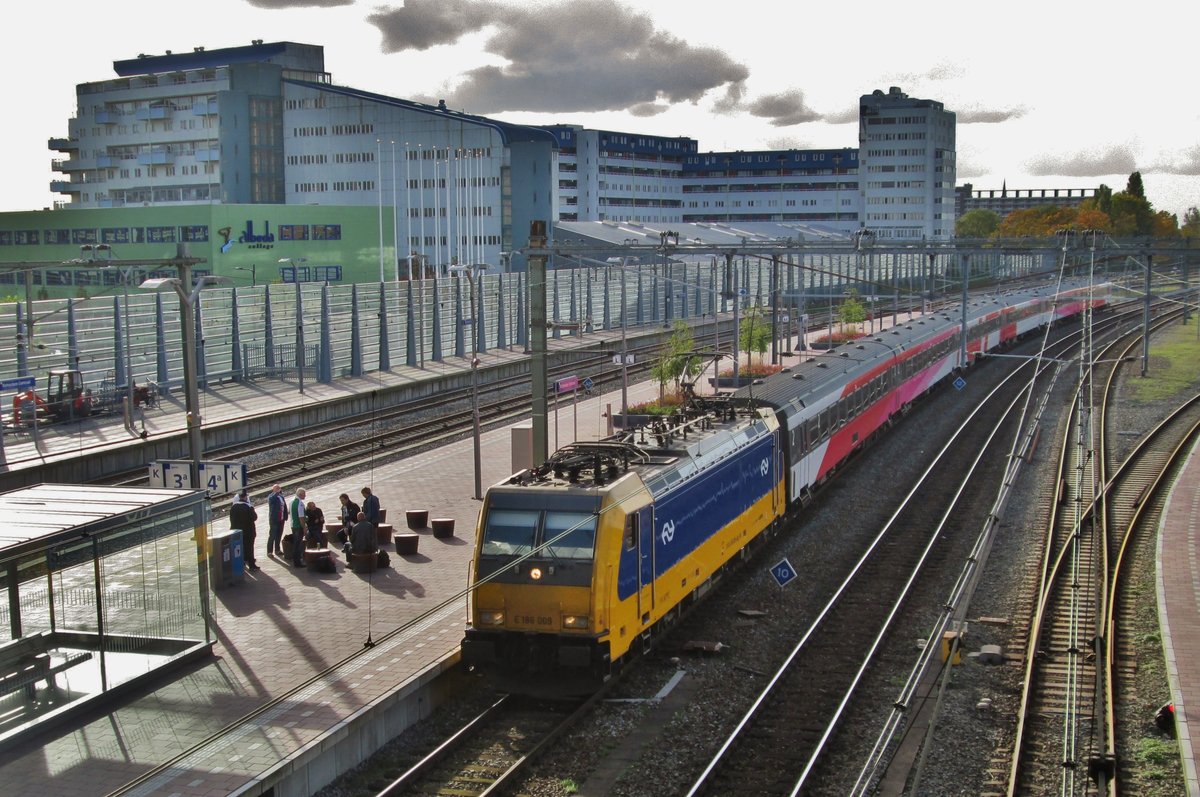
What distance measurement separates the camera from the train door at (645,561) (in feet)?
49.8

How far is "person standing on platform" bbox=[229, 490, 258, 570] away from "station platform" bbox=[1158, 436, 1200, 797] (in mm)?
13441

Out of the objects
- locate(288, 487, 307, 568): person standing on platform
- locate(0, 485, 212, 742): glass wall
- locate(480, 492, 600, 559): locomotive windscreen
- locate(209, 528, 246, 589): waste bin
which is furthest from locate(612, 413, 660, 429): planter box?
locate(0, 485, 212, 742): glass wall

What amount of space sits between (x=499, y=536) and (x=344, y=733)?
310 centimetres

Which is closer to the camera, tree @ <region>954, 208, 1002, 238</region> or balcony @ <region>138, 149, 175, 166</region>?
balcony @ <region>138, 149, 175, 166</region>

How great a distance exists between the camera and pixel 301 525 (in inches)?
798

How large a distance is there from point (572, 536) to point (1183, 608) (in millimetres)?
9861

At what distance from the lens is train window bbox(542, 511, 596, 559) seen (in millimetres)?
14391

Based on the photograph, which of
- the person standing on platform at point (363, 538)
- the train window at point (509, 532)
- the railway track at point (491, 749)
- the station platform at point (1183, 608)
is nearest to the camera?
the railway track at point (491, 749)

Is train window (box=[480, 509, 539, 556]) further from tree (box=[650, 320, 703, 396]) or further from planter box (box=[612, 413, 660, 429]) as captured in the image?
tree (box=[650, 320, 703, 396])

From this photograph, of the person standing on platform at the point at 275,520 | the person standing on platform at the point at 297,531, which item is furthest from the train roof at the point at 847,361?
the person standing on platform at the point at 275,520

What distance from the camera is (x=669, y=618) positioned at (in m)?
17.2

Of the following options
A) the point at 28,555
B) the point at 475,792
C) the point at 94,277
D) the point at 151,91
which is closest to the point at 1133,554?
the point at 475,792

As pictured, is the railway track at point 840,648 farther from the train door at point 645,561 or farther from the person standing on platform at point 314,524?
the person standing on platform at point 314,524

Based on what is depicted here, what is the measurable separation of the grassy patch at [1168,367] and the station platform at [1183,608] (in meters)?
16.7
